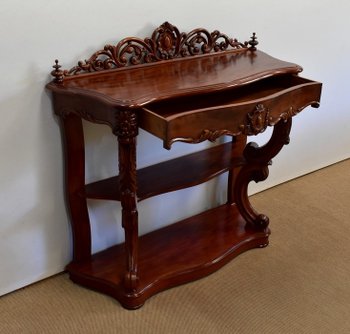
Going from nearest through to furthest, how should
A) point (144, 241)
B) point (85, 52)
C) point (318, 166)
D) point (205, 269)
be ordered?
point (85, 52), point (205, 269), point (144, 241), point (318, 166)

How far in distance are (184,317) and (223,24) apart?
104 centimetres

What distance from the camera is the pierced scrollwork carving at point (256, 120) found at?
4.84 ft

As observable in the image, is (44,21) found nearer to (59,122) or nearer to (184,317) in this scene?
(59,122)

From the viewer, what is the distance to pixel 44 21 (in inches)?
57.4

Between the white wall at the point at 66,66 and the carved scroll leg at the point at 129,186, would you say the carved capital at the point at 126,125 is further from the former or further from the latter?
the white wall at the point at 66,66

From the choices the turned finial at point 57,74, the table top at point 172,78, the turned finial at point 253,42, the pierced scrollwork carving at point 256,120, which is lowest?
the pierced scrollwork carving at point 256,120

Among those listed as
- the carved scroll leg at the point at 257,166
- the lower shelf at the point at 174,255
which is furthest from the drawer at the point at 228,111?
the lower shelf at the point at 174,255

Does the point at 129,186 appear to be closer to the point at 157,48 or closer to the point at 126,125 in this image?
the point at 126,125

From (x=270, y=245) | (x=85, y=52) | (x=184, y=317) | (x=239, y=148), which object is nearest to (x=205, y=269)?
(x=184, y=317)

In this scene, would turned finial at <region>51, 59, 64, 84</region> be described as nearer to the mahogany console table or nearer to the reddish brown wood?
the mahogany console table

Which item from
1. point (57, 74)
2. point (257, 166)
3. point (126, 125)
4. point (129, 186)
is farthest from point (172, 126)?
point (257, 166)

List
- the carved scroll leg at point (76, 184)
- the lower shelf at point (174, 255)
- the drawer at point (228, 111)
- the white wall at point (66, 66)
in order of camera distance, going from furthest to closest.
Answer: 1. the lower shelf at point (174, 255)
2. the carved scroll leg at point (76, 184)
3. the white wall at point (66, 66)
4. the drawer at point (228, 111)

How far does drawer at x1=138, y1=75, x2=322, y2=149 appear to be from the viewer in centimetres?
136

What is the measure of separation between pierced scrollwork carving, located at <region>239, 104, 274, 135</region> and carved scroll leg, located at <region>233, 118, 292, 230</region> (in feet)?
0.69
